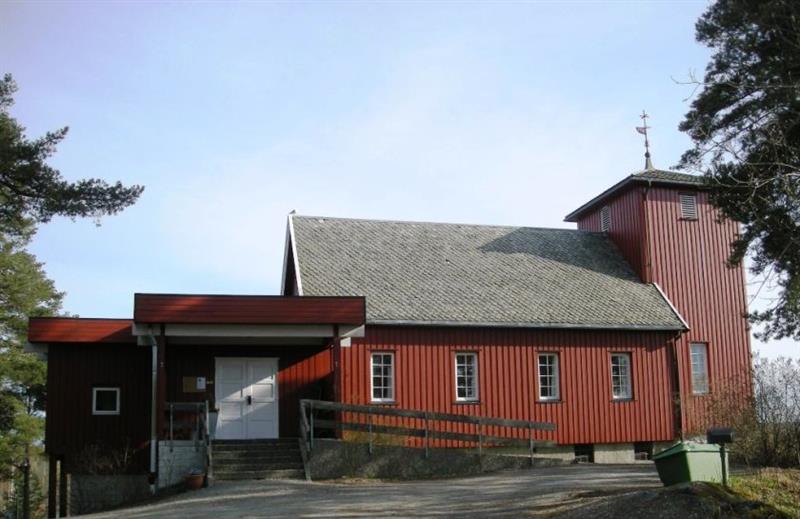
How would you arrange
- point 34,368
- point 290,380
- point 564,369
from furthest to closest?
point 34,368
point 564,369
point 290,380

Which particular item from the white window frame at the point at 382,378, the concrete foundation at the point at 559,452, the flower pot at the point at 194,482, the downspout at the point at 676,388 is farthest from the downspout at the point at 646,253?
the flower pot at the point at 194,482

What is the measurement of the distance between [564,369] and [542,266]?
4072mm

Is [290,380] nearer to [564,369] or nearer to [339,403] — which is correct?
[339,403]

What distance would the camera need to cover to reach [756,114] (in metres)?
16.2

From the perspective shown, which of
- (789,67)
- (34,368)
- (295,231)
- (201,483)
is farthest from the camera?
(34,368)

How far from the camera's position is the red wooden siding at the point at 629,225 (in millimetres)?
28470

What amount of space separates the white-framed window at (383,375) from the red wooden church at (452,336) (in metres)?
0.04

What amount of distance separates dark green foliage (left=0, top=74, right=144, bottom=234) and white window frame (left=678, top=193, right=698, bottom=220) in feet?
54.3

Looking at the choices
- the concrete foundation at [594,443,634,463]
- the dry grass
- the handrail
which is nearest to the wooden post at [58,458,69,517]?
the handrail

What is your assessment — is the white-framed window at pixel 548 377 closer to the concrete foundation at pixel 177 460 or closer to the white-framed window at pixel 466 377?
the white-framed window at pixel 466 377

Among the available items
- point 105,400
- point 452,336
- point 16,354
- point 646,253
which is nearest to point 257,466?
point 105,400

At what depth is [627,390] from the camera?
26.0 meters

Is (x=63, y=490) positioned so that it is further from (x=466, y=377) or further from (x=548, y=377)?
(x=548, y=377)

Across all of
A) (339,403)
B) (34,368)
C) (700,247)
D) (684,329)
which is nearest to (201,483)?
(339,403)
